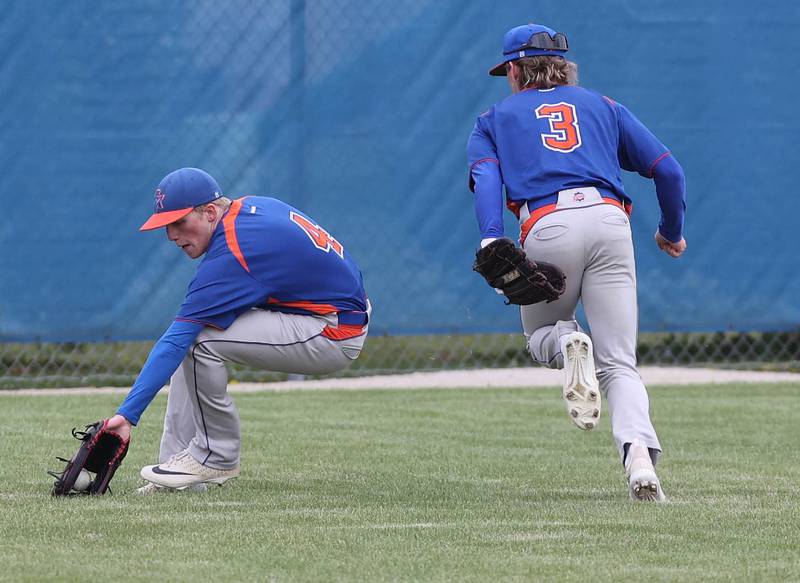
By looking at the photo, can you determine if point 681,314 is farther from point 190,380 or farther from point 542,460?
point 190,380

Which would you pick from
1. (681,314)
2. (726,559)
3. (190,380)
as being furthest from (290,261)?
(681,314)

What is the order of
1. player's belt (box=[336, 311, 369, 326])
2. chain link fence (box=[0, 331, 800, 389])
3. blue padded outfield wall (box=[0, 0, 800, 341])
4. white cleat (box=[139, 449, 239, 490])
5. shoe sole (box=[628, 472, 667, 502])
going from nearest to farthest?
shoe sole (box=[628, 472, 667, 502]) < white cleat (box=[139, 449, 239, 490]) < player's belt (box=[336, 311, 369, 326]) < blue padded outfield wall (box=[0, 0, 800, 341]) < chain link fence (box=[0, 331, 800, 389])

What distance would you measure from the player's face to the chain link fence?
4.09 metres

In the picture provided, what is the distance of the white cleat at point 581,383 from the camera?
4.71 m

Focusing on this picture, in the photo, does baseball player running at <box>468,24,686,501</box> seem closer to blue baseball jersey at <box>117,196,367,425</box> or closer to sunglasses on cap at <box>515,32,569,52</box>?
sunglasses on cap at <box>515,32,569,52</box>

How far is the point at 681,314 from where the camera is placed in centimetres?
944

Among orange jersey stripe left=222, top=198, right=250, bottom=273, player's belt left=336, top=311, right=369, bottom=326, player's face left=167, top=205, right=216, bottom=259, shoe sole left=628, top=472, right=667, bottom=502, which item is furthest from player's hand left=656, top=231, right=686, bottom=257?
player's face left=167, top=205, right=216, bottom=259

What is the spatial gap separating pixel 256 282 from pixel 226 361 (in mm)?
310

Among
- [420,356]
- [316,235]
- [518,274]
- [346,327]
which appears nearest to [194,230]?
[316,235]

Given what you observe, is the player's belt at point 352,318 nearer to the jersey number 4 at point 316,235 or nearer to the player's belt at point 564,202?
the jersey number 4 at point 316,235

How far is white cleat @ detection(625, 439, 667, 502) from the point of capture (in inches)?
184

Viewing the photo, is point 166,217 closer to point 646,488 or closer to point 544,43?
point 544,43

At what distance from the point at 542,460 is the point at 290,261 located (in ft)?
5.30

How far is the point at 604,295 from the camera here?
4988mm
